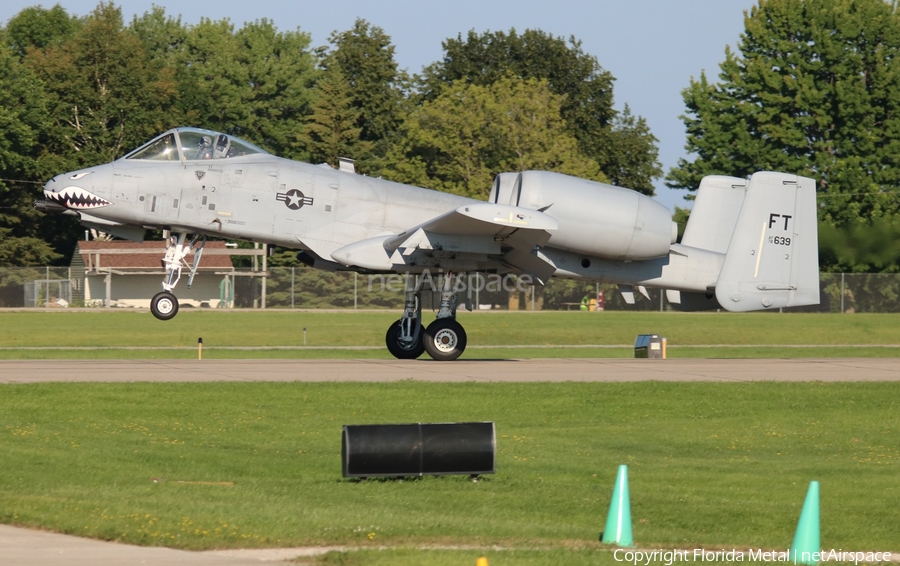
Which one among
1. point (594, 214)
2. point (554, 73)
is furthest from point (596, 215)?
point (554, 73)

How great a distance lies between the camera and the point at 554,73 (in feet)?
302

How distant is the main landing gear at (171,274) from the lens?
2381cm

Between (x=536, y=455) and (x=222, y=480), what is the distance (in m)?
4.26

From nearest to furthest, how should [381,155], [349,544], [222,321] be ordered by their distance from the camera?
[349,544] → [222,321] → [381,155]

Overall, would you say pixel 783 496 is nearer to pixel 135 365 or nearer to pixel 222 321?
pixel 135 365

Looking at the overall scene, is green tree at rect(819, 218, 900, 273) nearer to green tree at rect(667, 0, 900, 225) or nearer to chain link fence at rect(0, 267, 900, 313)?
chain link fence at rect(0, 267, 900, 313)

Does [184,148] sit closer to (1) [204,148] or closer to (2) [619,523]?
(1) [204,148]

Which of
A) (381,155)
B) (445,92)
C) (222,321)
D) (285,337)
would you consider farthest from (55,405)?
(381,155)

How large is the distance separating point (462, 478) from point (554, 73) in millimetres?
80779

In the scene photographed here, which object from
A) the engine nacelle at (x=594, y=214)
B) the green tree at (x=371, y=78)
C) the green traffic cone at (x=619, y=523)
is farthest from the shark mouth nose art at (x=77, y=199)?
the green tree at (x=371, y=78)

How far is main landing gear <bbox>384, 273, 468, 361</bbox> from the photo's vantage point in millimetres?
25406

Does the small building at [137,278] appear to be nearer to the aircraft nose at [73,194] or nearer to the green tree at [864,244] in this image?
the green tree at [864,244]

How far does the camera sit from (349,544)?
32.4ft

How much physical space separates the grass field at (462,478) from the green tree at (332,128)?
56.0 meters
